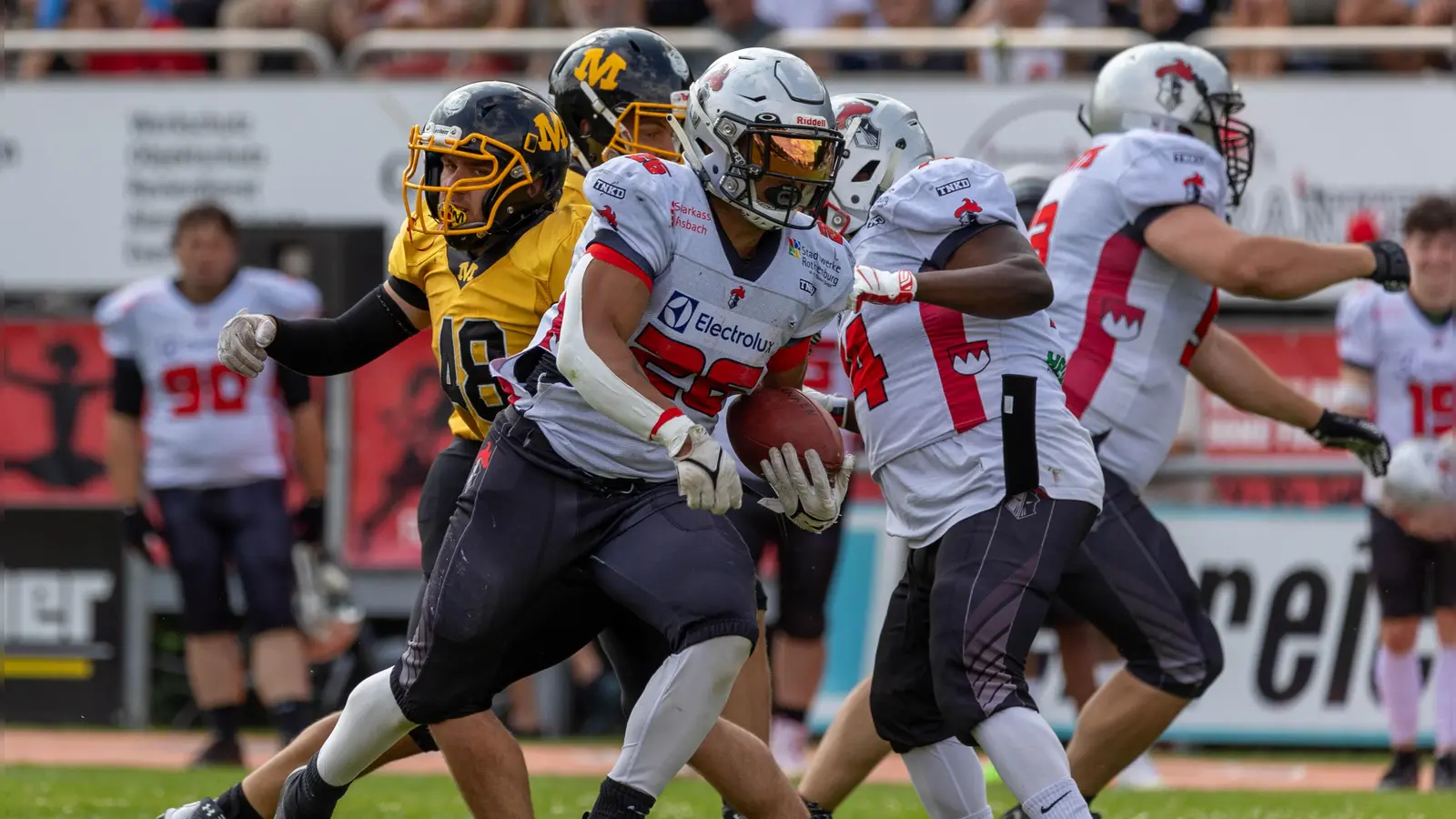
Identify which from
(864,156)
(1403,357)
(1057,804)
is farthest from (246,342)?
(1403,357)

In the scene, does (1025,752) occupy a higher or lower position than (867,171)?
lower

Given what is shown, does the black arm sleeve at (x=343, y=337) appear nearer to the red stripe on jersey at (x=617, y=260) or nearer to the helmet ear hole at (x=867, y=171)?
the red stripe on jersey at (x=617, y=260)

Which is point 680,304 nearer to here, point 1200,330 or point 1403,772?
point 1200,330

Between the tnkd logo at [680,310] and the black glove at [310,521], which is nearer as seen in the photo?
the tnkd logo at [680,310]

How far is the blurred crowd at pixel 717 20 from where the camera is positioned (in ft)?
30.5

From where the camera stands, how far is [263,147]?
9742mm

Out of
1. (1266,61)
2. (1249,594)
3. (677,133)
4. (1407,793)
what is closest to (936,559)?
(677,133)

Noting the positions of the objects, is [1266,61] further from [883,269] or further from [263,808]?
[263,808]

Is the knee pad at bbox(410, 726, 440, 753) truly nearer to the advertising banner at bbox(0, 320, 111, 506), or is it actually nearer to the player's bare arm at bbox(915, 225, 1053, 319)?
the player's bare arm at bbox(915, 225, 1053, 319)

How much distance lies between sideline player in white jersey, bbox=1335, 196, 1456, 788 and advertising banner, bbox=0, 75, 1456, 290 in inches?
52.8

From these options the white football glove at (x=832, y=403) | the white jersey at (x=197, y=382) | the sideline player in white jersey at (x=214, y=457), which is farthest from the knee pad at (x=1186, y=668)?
the white jersey at (x=197, y=382)

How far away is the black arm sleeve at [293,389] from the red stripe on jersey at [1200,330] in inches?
155

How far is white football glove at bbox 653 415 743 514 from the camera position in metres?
3.78

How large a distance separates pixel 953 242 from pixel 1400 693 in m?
3.87
